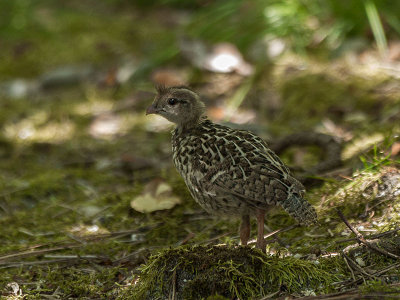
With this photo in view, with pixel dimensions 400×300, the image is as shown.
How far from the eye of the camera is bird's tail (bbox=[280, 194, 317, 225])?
3402 mm

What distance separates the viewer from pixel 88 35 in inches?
365

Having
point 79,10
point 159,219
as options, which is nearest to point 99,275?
point 159,219

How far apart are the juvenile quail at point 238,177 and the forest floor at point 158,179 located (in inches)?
10.8

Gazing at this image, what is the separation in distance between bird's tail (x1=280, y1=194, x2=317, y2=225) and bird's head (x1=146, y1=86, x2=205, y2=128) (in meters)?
1.26

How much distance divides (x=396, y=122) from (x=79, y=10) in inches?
270

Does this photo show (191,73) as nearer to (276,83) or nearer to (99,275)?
(276,83)

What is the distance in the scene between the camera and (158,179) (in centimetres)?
496

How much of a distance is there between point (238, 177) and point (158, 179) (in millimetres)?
1552

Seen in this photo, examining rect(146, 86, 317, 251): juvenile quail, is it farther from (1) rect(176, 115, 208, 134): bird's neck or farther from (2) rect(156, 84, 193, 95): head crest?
(2) rect(156, 84, 193, 95): head crest

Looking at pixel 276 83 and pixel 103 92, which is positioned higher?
pixel 103 92

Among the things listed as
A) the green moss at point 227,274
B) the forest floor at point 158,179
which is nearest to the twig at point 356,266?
the forest floor at point 158,179

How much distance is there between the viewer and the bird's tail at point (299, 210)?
3.40m

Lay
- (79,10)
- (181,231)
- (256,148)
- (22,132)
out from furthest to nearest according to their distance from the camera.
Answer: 1. (79,10)
2. (22,132)
3. (181,231)
4. (256,148)

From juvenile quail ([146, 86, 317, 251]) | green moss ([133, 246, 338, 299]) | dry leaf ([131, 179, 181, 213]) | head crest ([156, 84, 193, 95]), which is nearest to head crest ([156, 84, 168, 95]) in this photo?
head crest ([156, 84, 193, 95])
